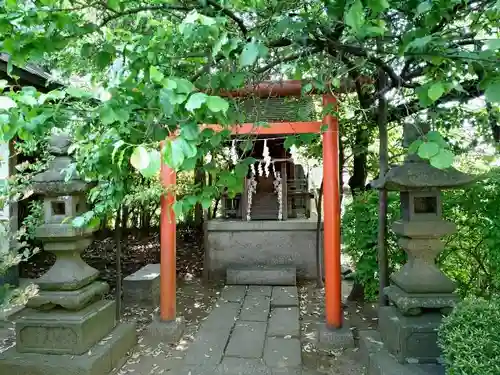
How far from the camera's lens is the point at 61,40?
2041 mm

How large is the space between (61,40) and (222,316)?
12.8 ft

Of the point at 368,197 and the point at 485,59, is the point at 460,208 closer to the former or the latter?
the point at 368,197

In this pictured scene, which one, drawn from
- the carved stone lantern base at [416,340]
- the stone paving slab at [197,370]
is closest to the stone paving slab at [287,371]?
the stone paving slab at [197,370]

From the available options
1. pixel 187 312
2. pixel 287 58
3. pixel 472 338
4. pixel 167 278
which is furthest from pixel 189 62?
pixel 187 312

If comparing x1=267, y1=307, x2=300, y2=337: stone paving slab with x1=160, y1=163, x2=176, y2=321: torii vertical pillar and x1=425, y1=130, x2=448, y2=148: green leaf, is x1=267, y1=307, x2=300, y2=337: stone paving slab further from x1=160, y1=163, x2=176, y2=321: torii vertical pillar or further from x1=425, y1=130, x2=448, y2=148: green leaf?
x1=425, y1=130, x2=448, y2=148: green leaf

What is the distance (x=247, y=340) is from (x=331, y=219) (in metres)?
1.58

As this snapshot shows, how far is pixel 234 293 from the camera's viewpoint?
6180mm

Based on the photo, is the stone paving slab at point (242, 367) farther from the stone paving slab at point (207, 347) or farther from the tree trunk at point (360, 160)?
the tree trunk at point (360, 160)

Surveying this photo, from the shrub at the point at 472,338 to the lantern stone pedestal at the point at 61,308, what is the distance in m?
2.61

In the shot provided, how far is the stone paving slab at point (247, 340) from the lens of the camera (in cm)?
391

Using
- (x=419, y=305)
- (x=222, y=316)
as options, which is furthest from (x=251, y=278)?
(x=419, y=305)

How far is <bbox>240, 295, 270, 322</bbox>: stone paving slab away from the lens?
5.03m

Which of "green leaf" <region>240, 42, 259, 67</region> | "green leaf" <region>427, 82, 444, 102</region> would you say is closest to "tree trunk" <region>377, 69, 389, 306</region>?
"green leaf" <region>427, 82, 444, 102</region>

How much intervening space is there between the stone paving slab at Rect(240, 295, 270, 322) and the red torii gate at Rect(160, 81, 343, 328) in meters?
0.97
